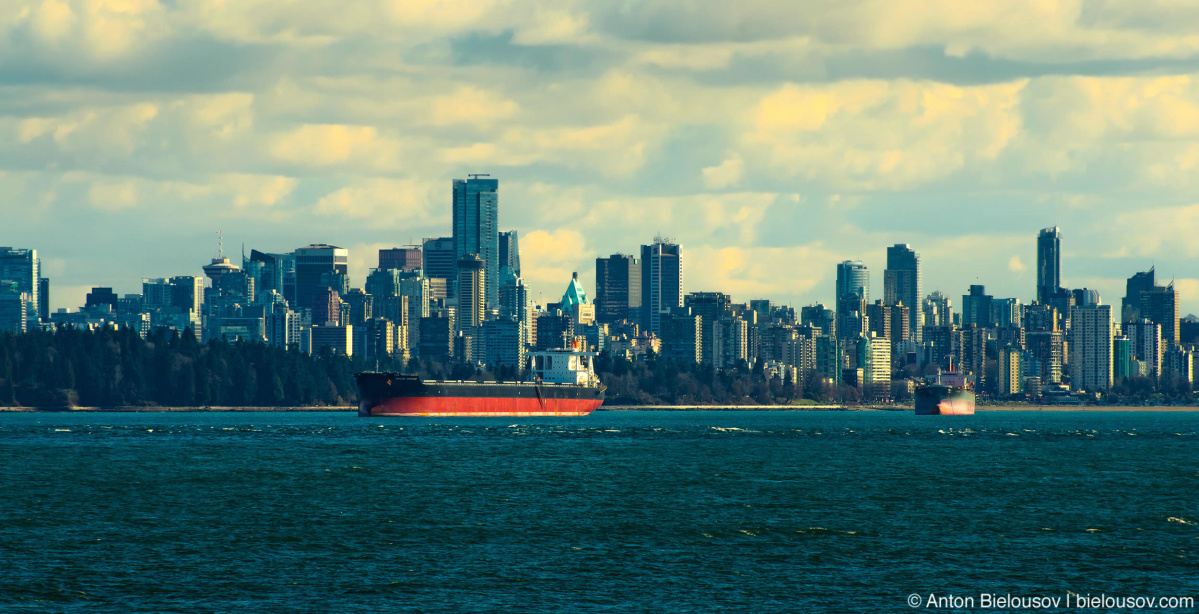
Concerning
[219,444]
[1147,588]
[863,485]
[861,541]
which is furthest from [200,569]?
[219,444]

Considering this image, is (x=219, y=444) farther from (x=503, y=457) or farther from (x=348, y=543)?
(x=348, y=543)

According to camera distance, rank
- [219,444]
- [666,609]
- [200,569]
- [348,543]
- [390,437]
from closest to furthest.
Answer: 1. [666,609]
2. [200,569]
3. [348,543]
4. [219,444]
5. [390,437]

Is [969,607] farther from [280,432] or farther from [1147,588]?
[280,432]

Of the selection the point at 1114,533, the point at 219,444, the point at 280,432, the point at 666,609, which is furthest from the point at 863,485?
the point at 280,432

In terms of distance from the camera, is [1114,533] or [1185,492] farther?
[1185,492]

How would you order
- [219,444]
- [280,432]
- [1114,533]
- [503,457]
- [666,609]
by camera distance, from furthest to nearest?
[280,432]
[219,444]
[503,457]
[1114,533]
[666,609]

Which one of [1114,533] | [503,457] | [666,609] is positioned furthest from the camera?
[503,457]
